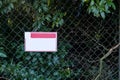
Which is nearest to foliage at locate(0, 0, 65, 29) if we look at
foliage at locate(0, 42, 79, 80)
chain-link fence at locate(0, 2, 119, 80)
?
chain-link fence at locate(0, 2, 119, 80)

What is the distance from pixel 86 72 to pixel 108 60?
0.24 metres

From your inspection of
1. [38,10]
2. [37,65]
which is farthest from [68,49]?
[38,10]

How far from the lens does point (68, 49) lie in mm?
2896

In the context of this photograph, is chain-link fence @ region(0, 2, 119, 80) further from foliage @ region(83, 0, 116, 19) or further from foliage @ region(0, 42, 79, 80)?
foliage @ region(83, 0, 116, 19)

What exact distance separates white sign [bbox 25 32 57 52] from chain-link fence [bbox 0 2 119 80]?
13 centimetres

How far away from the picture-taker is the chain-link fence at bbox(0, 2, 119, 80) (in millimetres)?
2795

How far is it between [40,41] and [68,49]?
0.35m

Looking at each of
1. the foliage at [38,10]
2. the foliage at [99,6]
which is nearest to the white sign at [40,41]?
the foliage at [38,10]

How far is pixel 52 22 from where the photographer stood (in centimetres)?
277

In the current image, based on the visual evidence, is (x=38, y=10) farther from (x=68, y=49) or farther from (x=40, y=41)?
(x=68, y=49)

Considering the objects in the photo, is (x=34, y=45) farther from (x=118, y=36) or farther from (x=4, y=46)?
(x=118, y=36)

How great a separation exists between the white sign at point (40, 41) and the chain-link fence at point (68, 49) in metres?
0.13

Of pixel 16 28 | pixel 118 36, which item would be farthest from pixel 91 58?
pixel 16 28

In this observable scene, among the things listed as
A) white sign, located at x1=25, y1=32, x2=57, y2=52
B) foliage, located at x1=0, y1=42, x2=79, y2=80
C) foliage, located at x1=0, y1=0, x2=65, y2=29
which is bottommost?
foliage, located at x1=0, y1=42, x2=79, y2=80
